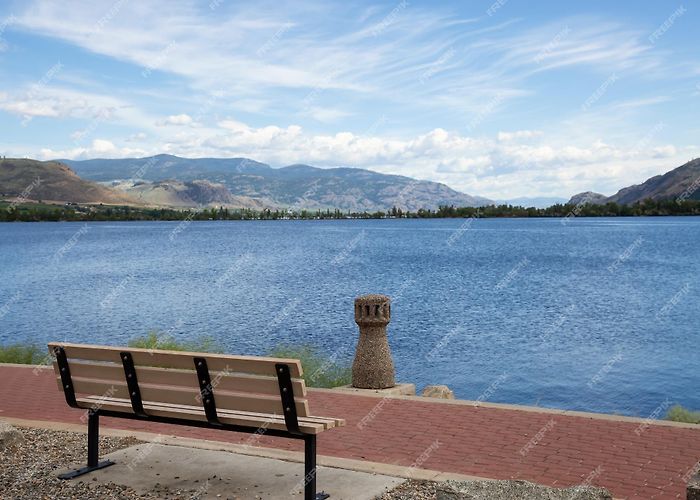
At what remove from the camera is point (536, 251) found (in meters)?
90.8

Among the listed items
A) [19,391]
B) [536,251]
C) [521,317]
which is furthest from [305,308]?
[536,251]

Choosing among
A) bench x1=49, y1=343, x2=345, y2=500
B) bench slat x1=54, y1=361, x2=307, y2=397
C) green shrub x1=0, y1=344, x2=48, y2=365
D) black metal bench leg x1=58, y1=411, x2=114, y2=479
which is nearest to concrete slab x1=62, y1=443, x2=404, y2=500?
black metal bench leg x1=58, y1=411, x2=114, y2=479

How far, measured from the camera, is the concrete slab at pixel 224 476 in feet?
22.2

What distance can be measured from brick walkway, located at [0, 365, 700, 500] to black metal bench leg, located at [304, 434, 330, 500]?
4.95 ft

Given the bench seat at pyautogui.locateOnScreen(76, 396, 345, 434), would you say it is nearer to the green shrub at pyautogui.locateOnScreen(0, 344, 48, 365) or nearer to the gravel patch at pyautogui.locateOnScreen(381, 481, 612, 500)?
the gravel patch at pyautogui.locateOnScreen(381, 481, 612, 500)

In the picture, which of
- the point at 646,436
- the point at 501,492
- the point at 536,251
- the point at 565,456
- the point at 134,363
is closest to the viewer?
the point at 501,492

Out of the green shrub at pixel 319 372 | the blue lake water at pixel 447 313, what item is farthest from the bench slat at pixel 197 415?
the blue lake water at pixel 447 313

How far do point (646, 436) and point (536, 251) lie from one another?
84162mm

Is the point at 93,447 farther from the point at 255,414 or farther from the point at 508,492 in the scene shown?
the point at 508,492

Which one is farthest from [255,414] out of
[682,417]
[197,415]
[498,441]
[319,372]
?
[682,417]

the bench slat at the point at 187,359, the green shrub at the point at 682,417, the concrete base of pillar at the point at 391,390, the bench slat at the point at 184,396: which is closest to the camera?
the bench slat at the point at 187,359

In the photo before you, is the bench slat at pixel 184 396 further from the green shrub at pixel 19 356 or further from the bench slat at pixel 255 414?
the green shrub at pixel 19 356

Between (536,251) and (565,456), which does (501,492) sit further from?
(536,251)

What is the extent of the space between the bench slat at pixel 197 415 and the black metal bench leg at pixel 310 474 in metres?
0.14
